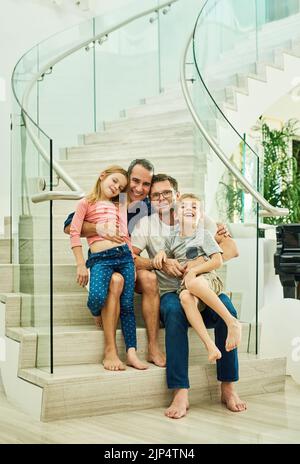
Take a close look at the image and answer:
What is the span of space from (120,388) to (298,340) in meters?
1.11

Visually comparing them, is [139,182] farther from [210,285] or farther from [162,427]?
[162,427]

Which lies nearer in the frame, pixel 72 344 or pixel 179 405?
pixel 179 405

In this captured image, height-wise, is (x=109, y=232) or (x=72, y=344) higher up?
(x=109, y=232)

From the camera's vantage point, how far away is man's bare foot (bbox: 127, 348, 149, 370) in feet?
10.3

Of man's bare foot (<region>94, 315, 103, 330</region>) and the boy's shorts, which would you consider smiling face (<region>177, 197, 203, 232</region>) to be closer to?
the boy's shorts

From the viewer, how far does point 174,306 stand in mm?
3180

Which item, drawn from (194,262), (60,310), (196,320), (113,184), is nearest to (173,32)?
(113,184)

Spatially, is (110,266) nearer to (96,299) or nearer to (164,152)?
(96,299)

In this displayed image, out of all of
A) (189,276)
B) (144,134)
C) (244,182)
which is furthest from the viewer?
(144,134)

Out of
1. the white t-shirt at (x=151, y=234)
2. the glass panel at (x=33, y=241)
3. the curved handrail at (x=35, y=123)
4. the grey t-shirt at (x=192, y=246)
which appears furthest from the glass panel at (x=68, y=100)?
the grey t-shirt at (x=192, y=246)

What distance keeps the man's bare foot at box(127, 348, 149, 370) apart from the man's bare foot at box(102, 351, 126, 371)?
0.04 m

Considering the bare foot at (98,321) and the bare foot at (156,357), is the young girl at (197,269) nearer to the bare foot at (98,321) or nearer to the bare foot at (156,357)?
the bare foot at (156,357)

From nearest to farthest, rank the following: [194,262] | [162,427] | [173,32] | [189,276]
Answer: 1. [162,427]
2. [189,276]
3. [194,262]
4. [173,32]

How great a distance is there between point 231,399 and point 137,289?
2.12ft
